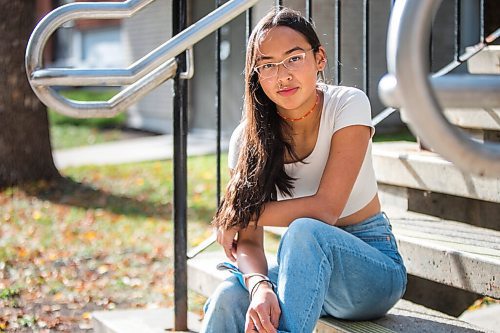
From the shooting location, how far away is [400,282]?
2564mm

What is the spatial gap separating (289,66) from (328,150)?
0.97 ft

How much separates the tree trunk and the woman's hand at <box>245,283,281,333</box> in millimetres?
5991

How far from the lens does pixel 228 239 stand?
2711 mm

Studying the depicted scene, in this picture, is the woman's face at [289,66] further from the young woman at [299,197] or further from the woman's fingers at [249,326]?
the woman's fingers at [249,326]

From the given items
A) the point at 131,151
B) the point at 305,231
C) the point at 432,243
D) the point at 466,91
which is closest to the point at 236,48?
the point at 131,151

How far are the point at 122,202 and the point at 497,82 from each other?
614cm

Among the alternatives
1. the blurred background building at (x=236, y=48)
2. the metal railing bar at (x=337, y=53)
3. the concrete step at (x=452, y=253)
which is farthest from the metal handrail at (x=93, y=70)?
the blurred background building at (x=236, y=48)

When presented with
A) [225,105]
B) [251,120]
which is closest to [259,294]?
[251,120]

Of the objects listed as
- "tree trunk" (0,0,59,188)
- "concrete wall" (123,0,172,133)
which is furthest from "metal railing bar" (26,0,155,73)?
"concrete wall" (123,0,172,133)

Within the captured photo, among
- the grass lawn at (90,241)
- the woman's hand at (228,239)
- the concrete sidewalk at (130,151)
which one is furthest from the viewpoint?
the concrete sidewalk at (130,151)

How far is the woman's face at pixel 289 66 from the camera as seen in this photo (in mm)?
2551

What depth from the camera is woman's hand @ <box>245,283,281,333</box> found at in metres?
2.30

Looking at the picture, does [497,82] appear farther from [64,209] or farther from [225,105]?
[225,105]

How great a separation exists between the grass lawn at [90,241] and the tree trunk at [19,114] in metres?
0.23
